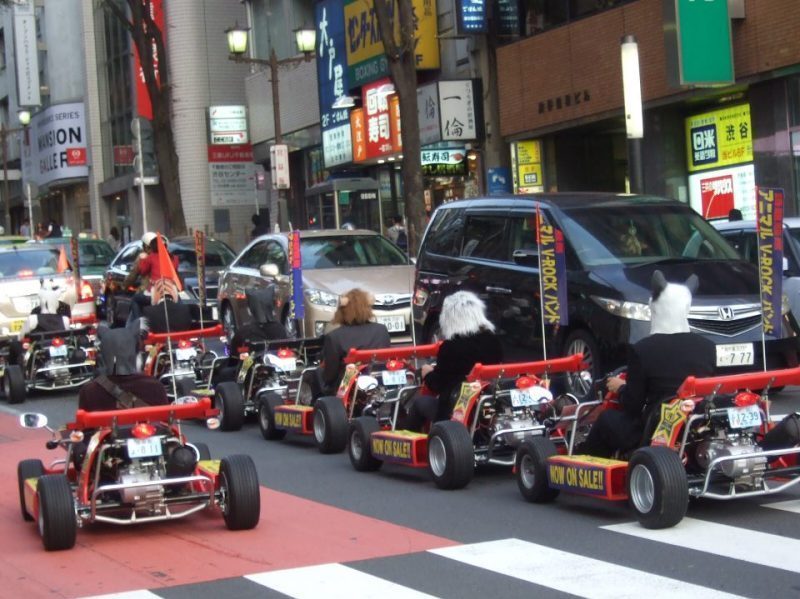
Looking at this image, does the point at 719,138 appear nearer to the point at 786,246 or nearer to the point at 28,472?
the point at 786,246

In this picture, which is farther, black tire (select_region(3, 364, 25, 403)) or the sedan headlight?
the sedan headlight

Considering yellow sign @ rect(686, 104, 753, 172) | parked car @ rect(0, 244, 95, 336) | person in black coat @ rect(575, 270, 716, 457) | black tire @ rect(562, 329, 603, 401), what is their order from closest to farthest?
person in black coat @ rect(575, 270, 716, 457)
black tire @ rect(562, 329, 603, 401)
parked car @ rect(0, 244, 95, 336)
yellow sign @ rect(686, 104, 753, 172)

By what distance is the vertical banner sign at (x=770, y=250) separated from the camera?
11.2m

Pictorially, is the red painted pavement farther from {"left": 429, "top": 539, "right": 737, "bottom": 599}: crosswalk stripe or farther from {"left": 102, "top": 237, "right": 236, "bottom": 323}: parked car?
{"left": 102, "top": 237, "right": 236, "bottom": 323}: parked car

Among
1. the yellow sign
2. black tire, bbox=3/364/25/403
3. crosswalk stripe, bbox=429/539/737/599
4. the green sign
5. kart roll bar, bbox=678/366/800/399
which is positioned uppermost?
the green sign

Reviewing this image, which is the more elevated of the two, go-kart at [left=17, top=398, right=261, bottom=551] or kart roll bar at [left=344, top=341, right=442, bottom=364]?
kart roll bar at [left=344, top=341, right=442, bottom=364]

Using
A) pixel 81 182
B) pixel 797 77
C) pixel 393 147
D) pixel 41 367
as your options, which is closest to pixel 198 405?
pixel 41 367

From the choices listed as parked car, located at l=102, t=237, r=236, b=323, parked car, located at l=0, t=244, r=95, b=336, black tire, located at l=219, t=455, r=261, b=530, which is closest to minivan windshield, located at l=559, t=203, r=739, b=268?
black tire, located at l=219, t=455, r=261, b=530

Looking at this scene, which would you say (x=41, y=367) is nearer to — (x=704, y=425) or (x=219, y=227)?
(x=704, y=425)

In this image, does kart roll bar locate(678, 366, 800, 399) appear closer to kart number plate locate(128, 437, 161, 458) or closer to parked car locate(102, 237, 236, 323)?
kart number plate locate(128, 437, 161, 458)

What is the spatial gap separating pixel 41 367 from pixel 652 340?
10735 millimetres

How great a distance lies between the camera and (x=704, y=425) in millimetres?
8922

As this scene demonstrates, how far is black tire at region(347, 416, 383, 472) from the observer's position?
1149 cm

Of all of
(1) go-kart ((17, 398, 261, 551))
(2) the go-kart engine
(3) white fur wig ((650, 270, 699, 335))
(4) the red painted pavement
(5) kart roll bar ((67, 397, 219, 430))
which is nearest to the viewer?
(4) the red painted pavement
